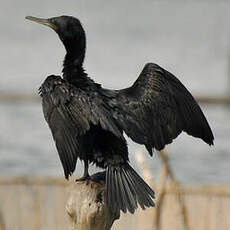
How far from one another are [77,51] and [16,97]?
50.3 feet

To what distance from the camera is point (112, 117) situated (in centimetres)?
509

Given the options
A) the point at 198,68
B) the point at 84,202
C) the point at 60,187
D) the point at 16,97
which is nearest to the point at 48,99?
the point at 84,202

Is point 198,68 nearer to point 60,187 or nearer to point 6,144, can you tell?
point 6,144

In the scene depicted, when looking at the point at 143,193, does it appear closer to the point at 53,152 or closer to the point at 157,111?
the point at 157,111

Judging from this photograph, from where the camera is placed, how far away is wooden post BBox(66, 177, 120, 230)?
4785 millimetres

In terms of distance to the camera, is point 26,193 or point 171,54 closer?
point 26,193

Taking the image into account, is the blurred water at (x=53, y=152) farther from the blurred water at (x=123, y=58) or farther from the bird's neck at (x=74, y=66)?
the bird's neck at (x=74, y=66)

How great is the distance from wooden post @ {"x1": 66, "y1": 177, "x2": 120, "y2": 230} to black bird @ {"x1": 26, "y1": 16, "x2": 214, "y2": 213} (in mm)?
88

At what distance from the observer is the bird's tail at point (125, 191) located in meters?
4.73

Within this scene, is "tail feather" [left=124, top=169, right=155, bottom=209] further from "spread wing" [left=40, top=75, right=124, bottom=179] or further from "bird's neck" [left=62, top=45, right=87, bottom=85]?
"bird's neck" [left=62, top=45, right=87, bottom=85]

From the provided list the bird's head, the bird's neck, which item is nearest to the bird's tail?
the bird's neck

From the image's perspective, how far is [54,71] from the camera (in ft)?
75.9

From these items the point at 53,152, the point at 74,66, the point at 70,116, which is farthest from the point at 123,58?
the point at 70,116

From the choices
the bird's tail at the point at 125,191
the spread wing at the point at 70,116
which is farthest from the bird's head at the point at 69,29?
the bird's tail at the point at 125,191
